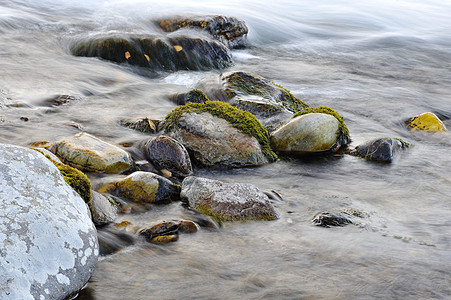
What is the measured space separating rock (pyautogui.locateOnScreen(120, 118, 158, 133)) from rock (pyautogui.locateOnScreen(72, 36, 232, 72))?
415 cm

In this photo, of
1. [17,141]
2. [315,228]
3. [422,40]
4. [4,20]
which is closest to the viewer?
[315,228]

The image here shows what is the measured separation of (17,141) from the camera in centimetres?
568

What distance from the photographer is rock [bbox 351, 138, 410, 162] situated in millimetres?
6641

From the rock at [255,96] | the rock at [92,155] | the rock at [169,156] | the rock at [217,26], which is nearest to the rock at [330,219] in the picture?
the rock at [169,156]

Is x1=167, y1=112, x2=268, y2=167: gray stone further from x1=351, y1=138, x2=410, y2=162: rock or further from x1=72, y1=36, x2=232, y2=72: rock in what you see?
x1=72, y1=36, x2=232, y2=72: rock

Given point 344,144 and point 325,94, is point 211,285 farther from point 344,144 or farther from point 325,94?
point 325,94

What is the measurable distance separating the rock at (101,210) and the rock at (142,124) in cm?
225

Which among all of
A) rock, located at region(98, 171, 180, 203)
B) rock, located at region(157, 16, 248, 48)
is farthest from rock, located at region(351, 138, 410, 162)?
rock, located at region(157, 16, 248, 48)

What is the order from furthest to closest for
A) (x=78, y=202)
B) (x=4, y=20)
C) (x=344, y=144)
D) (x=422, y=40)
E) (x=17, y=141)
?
(x=422, y=40)
(x=4, y=20)
(x=344, y=144)
(x=17, y=141)
(x=78, y=202)

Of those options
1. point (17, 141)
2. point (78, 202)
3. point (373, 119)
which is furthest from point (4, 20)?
point (78, 202)

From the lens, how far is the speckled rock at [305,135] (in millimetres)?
6602

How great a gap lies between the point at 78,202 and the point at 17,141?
2.63 meters

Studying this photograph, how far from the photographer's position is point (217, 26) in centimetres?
1413

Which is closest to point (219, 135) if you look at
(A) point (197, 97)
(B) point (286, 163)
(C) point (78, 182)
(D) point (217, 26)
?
(B) point (286, 163)
